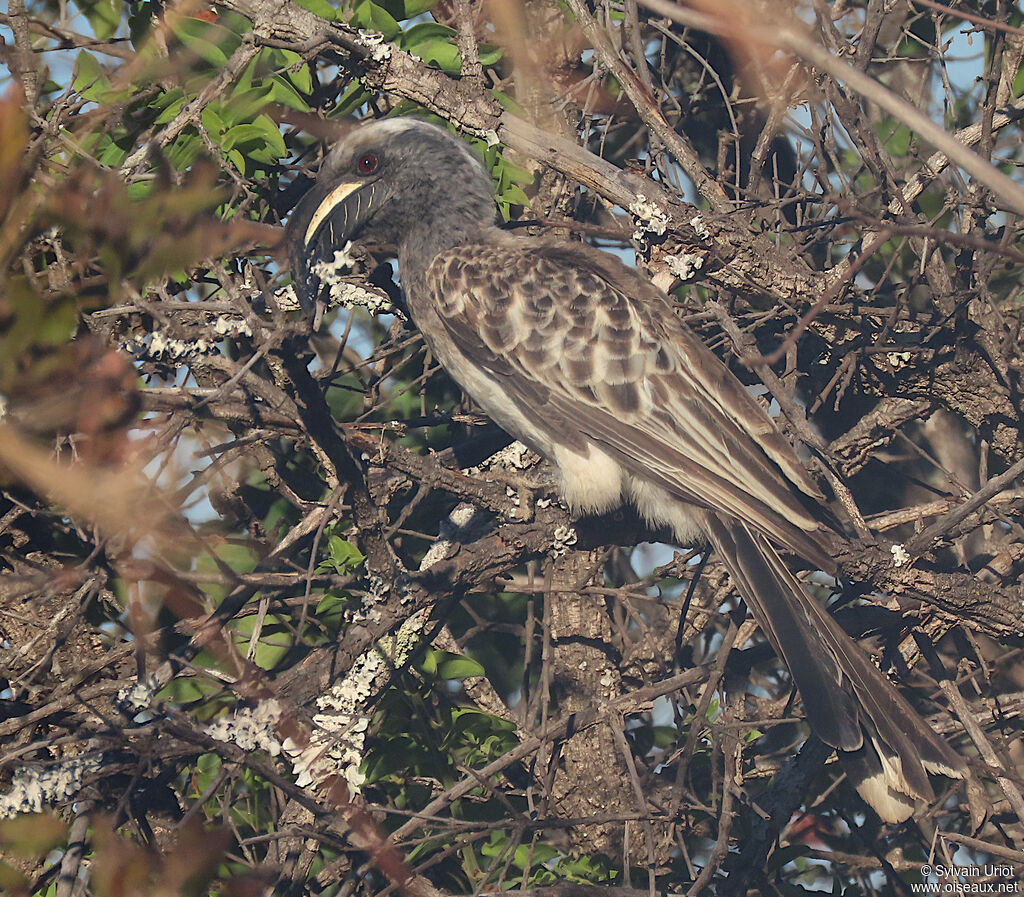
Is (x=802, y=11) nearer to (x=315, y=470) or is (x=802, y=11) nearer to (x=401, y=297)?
(x=401, y=297)

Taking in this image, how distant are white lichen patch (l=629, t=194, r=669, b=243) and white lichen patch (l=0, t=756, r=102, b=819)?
2593mm

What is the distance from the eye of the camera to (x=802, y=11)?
387cm

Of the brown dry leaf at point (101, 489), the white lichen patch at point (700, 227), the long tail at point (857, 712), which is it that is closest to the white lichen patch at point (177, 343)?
the brown dry leaf at point (101, 489)

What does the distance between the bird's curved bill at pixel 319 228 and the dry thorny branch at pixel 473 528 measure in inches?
5.6

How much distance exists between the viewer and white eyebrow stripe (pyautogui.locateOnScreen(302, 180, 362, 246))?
401 cm

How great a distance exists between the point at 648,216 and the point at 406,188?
1.28 meters

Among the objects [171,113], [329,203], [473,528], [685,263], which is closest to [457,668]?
[473,528]

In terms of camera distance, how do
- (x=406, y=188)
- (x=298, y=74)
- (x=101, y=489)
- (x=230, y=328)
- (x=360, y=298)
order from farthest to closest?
(x=406, y=188)
(x=360, y=298)
(x=298, y=74)
(x=230, y=328)
(x=101, y=489)

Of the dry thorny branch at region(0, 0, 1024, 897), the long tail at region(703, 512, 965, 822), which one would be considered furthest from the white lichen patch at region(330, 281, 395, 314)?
the long tail at region(703, 512, 965, 822)

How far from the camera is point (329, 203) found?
4184 mm

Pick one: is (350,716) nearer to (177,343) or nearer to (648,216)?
(177,343)

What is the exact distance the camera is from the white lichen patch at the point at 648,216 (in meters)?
3.80

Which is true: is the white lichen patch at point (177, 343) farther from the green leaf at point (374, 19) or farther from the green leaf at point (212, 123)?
the green leaf at point (374, 19)

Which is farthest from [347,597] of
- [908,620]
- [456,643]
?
[908,620]
